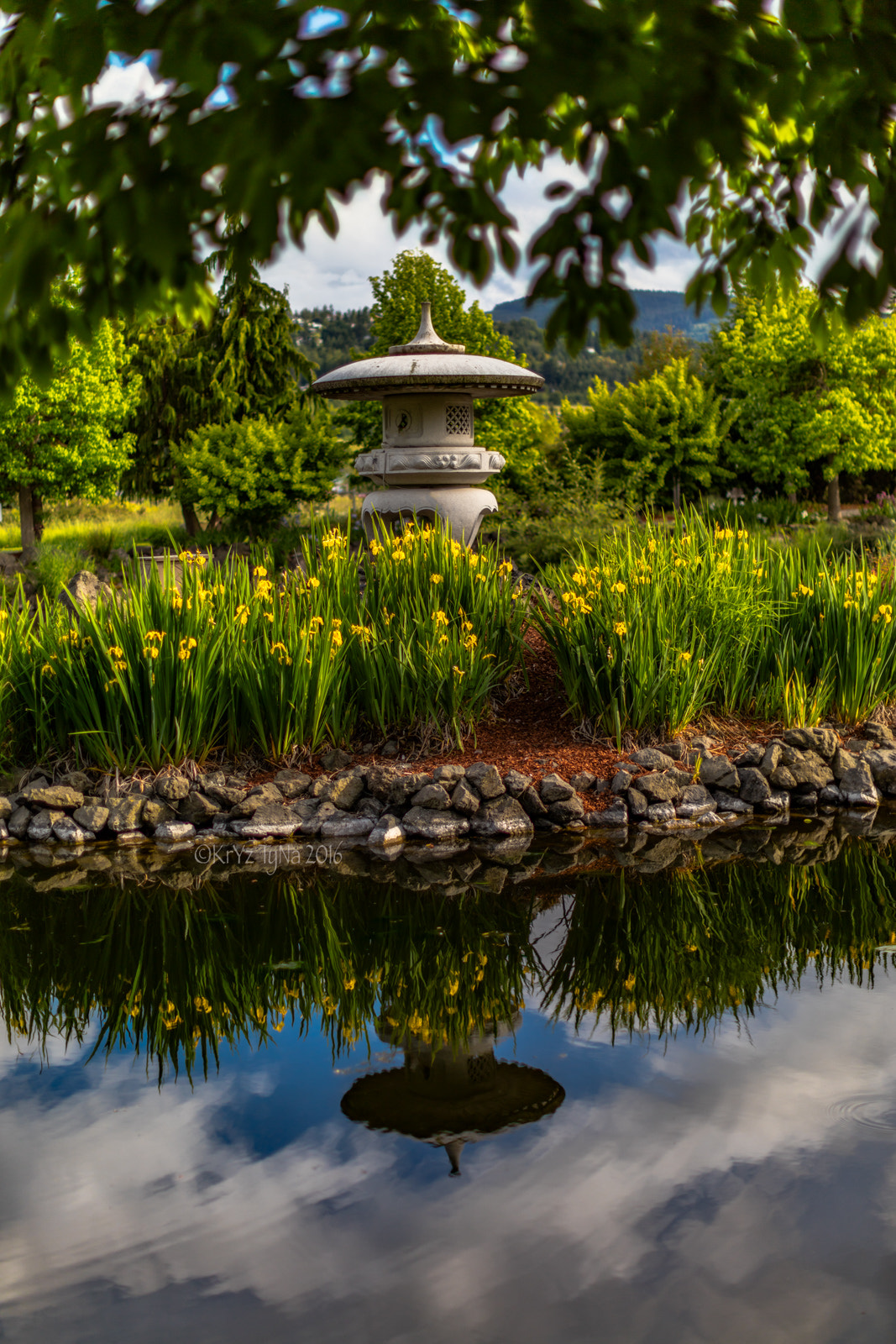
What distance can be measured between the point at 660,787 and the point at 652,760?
0.23 meters

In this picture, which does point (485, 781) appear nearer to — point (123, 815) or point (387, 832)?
point (387, 832)

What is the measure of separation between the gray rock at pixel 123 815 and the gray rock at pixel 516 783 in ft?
6.73

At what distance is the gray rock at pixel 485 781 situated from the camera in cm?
608

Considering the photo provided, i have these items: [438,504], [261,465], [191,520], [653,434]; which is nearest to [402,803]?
[438,504]

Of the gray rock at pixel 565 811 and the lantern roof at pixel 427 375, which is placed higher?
the lantern roof at pixel 427 375

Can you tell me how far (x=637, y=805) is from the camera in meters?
6.09

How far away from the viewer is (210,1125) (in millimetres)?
3324

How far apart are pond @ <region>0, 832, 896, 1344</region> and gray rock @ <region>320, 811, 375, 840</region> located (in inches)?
24.5

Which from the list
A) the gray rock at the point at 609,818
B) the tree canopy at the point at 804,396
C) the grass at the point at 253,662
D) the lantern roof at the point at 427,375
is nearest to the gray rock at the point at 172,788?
the grass at the point at 253,662

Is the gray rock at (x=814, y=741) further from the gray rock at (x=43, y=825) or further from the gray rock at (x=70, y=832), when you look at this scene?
the gray rock at (x=43, y=825)

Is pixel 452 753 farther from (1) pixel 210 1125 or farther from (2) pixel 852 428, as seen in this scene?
(2) pixel 852 428

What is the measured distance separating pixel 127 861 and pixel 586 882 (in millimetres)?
2373

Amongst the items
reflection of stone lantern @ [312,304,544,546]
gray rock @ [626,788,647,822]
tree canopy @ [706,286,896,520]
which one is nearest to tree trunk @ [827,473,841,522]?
tree canopy @ [706,286,896,520]

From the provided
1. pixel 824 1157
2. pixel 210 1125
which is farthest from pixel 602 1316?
pixel 210 1125
